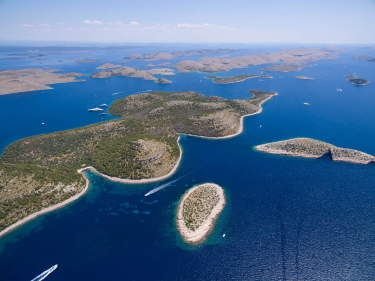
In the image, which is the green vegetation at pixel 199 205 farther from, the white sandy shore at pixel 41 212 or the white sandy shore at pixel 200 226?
the white sandy shore at pixel 41 212

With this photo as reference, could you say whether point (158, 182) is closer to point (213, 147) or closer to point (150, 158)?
point (150, 158)

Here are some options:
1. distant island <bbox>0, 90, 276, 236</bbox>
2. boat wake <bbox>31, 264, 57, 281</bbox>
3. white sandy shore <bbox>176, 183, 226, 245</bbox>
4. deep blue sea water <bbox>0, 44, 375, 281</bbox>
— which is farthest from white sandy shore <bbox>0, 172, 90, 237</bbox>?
white sandy shore <bbox>176, 183, 226, 245</bbox>

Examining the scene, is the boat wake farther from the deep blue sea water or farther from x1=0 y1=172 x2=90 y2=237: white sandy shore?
x1=0 y1=172 x2=90 y2=237: white sandy shore

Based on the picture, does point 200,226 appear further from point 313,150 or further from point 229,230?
point 313,150

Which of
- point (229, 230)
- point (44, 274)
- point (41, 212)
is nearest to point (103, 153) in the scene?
point (41, 212)

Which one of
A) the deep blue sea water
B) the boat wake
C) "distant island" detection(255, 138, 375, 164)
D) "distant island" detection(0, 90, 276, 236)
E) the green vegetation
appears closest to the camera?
the boat wake

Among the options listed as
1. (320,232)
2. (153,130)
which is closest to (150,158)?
(153,130)

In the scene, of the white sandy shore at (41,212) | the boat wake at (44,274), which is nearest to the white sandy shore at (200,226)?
the boat wake at (44,274)
